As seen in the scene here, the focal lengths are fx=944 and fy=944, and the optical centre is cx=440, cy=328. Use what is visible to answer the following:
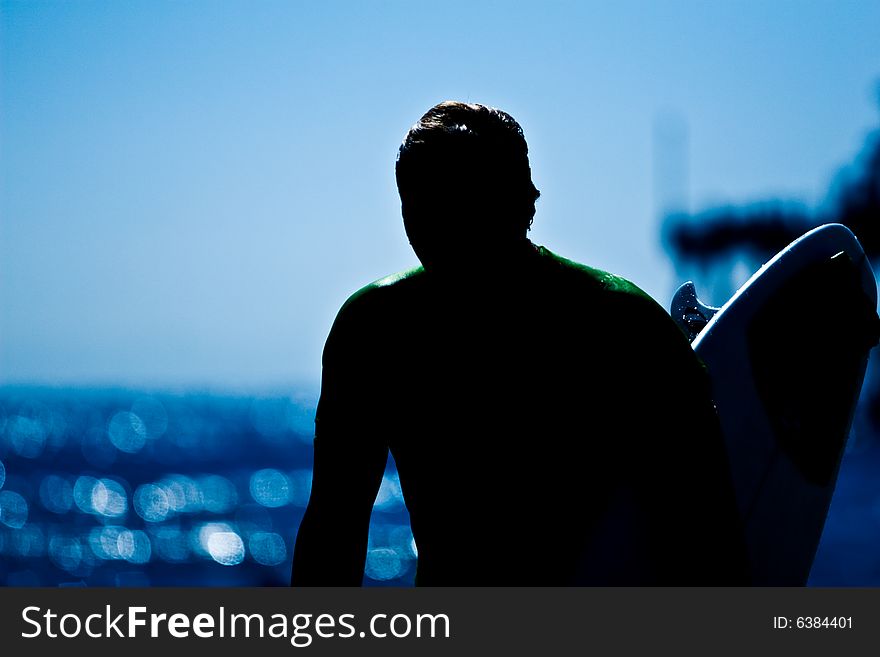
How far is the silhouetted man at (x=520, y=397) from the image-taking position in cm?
185

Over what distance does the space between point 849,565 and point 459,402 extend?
91.8 ft

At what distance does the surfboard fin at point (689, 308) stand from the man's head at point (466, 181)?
4.17ft

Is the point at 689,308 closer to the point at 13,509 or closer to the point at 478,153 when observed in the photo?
the point at 478,153

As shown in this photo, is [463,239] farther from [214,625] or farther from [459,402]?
[214,625]

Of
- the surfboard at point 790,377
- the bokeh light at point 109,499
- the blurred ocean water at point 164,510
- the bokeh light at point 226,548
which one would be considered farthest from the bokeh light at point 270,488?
the surfboard at point 790,377

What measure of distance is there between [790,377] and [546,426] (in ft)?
3.88

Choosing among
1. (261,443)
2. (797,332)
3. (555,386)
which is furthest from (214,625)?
(261,443)

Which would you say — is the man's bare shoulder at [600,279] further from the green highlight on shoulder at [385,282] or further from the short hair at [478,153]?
the green highlight on shoulder at [385,282]

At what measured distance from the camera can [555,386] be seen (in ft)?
6.23

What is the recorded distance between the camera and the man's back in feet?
6.10

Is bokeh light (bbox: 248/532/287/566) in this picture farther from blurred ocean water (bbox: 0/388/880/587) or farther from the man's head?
the man's head

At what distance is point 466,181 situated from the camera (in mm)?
1847

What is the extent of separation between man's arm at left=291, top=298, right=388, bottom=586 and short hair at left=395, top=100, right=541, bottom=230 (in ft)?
1.32

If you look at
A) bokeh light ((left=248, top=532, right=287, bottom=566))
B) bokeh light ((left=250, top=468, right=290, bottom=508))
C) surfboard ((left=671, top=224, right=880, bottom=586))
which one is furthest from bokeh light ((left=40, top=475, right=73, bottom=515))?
surfboard ((left=671, top=224, right=880, bottom=586))
